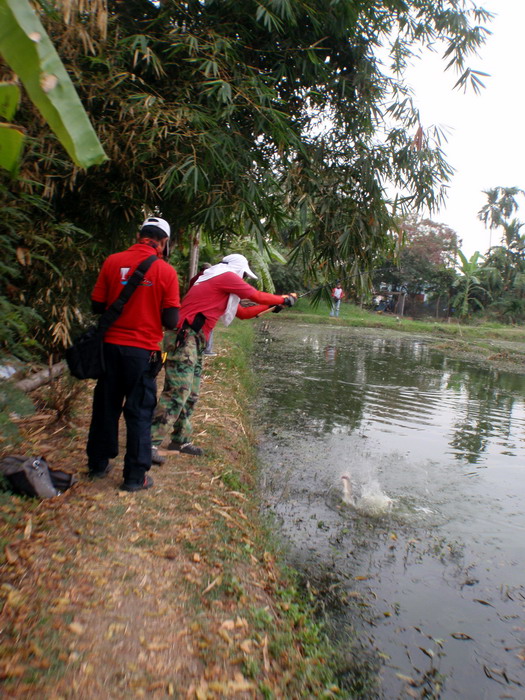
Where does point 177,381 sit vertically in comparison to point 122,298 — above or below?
below

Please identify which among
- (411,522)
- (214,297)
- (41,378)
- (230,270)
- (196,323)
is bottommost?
(411,522)

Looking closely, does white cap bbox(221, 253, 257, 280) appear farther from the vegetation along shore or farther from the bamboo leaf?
the bamboo leaf

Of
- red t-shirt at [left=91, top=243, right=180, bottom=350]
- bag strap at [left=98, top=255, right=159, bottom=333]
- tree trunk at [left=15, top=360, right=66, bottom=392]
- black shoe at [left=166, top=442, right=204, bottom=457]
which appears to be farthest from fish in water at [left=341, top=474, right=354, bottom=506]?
tree trunk at [left=15, top=360, right=66, bottom=392]

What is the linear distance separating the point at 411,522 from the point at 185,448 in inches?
90.0

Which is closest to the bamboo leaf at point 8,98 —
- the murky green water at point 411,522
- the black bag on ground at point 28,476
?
the black bag on ground at point 28,476

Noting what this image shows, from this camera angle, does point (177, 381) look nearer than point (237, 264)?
Yes

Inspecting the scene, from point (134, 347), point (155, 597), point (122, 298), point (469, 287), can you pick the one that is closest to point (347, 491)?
point (134, 347)

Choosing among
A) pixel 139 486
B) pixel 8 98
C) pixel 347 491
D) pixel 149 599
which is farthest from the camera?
pixel 347 491

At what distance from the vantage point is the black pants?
396cm

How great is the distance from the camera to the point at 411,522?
16.9ft

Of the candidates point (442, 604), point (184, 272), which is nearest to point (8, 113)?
point (442, 604)

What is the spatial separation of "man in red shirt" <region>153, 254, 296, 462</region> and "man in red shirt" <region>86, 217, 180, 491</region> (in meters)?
0.75

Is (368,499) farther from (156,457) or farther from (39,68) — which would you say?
(39,68)

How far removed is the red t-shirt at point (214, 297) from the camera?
4922mm
